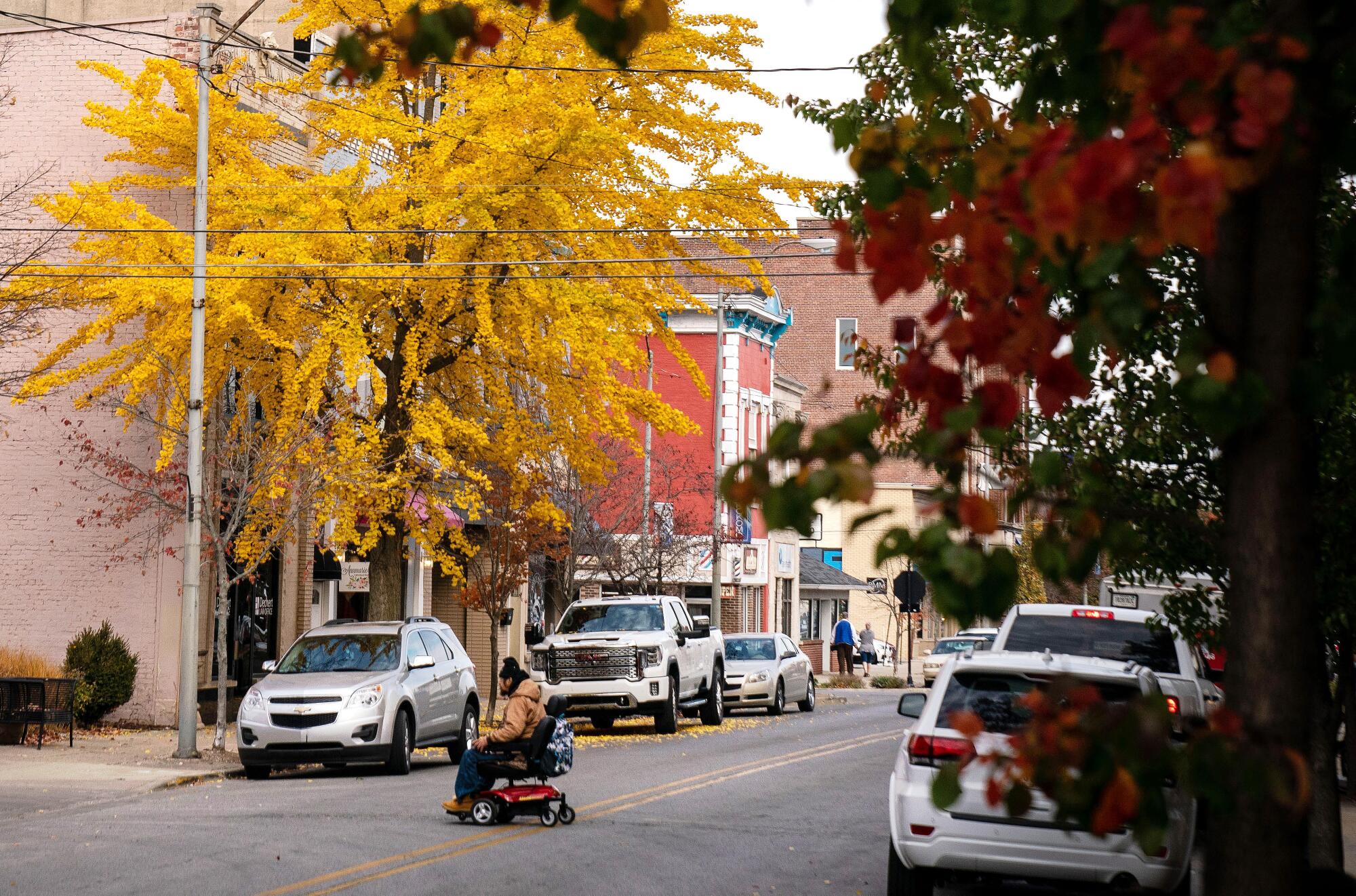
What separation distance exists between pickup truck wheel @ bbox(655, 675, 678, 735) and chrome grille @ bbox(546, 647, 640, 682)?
37.5 inches

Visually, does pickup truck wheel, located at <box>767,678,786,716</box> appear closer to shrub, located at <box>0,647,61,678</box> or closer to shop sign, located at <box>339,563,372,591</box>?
shop sign, located at <box>339,563,372,591</box>

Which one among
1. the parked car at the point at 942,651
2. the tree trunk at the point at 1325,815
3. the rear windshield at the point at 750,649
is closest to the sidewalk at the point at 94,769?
the tree trunk at the point at 1325,815

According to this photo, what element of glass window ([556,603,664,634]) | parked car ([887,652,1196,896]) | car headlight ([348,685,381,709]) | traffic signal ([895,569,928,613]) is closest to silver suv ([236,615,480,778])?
car headlight ([348,685,381,709])

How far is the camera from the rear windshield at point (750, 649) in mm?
34719

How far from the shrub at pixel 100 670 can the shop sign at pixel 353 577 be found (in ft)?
14.9

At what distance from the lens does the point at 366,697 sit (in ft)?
64.7

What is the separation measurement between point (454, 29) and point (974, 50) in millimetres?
9629

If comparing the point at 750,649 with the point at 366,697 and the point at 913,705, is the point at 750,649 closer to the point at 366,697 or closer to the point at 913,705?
the point at 366,697

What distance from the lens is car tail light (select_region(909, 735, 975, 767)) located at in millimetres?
10000

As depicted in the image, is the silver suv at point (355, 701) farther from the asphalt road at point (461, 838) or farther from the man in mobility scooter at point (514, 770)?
the man in mobility scooter at point (514, 770)

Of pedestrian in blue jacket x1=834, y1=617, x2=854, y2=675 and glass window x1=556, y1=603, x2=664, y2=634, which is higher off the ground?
glass window x1=556, y1=603, x2=664, y2=634

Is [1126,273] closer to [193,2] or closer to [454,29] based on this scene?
[454,29]

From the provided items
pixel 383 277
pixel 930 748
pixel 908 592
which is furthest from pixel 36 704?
pixel 908 592

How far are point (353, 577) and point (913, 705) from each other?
19.7 metres
